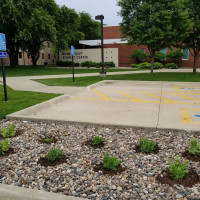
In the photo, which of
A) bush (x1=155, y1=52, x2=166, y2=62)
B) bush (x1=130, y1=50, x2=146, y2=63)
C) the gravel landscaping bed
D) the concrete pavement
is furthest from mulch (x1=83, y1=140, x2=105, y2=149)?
bush (x1=130, y1=50, x2=146, y2=63)

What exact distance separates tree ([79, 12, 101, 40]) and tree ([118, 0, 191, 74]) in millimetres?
37005

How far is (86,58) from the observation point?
125 ft

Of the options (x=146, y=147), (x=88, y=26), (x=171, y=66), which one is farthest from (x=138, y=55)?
(x=146, y=147)

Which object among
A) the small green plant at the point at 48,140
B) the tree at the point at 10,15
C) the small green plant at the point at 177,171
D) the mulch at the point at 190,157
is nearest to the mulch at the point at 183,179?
the small green plant at the point at 177,171

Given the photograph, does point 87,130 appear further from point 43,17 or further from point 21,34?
point 43,17

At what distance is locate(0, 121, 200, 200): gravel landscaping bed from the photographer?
9.09 feet

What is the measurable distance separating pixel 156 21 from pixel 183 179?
49.0 ft

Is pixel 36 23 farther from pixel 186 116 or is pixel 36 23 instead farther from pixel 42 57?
pixel 42 57

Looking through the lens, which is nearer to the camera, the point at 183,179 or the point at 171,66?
the point at 183,179

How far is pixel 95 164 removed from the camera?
347cm

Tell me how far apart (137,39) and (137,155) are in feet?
47.9

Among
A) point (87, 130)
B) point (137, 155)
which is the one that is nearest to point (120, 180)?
point (137, 155)

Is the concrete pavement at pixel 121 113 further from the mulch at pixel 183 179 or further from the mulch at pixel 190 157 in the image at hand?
the mulch at pixel 183 179

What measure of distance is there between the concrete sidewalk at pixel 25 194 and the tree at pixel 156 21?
1516cm
